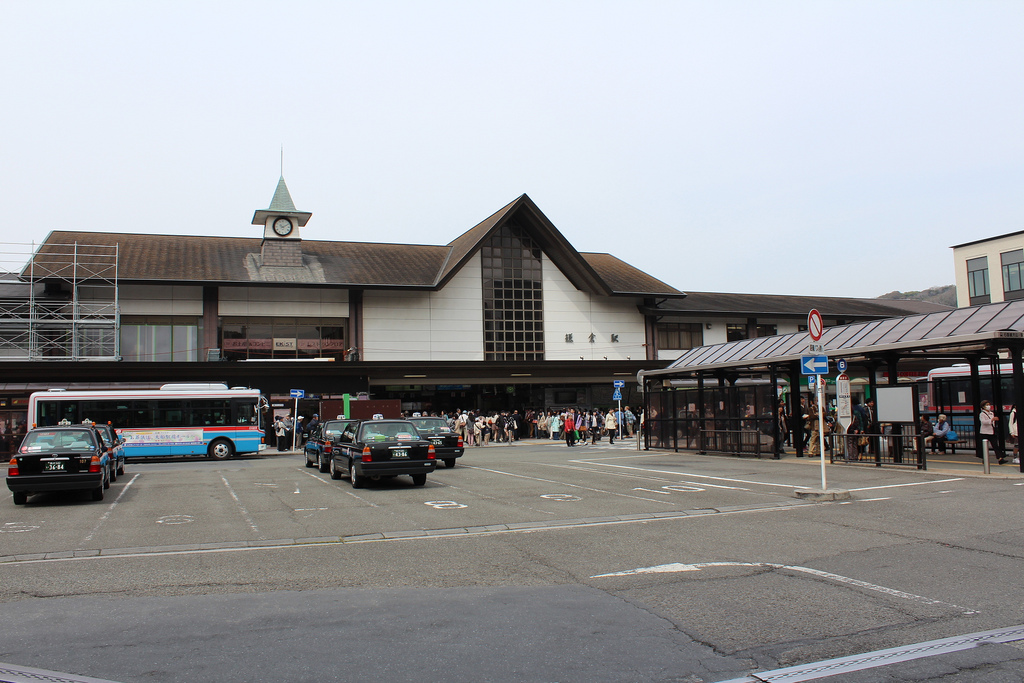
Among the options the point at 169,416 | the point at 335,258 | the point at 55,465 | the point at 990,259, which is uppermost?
the point at 990,259

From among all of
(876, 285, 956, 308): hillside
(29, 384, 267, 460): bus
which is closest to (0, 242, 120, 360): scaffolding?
(29, 384, 267, 460): bus

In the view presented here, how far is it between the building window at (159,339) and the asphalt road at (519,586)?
2675 cm

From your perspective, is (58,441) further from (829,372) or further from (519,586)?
(829,372)

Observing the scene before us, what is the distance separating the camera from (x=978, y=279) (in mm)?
59375

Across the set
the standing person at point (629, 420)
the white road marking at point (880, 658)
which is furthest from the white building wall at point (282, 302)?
the white road marking at point (880, 658)

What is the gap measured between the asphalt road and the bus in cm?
1647

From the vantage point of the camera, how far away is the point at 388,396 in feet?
145

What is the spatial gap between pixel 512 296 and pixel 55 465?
3340 cm

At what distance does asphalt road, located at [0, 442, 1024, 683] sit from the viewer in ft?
16.9

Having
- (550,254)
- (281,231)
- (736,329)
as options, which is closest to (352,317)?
(281,231)

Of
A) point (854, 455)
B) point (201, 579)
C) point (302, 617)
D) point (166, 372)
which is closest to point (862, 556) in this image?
point (302, 617)

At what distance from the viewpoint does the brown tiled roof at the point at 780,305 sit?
166ft

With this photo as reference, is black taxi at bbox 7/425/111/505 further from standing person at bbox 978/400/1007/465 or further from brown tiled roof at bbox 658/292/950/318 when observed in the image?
brown tiled roof at bbox 658/292/950/318

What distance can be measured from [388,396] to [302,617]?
38356mm
